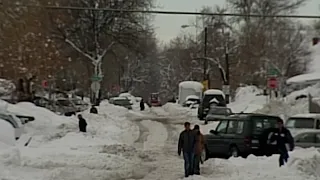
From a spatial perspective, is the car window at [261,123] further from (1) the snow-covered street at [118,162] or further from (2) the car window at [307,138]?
(1) the snow-covered street at [118,162]

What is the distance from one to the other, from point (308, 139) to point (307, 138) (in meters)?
0.05

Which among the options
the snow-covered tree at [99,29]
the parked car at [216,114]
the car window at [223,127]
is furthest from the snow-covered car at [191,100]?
the car window at [223,127]

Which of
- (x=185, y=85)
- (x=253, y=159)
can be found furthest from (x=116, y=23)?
(x=253, y=159)

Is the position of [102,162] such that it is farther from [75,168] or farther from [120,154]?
[120,154]

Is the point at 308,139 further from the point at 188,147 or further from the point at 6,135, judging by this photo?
the point at 6,135

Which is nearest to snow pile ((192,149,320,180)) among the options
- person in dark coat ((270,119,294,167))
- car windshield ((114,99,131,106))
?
person in dark coat ((270,119,294,167))

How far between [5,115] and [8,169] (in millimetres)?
12760

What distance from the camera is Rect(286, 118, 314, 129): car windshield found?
27438 millimetres

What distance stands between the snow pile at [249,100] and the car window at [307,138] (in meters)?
30.9

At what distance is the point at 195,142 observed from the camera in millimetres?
19141

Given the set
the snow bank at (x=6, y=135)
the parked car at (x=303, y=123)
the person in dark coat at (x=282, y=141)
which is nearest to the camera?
the person in dark coat at (x=282, y=141)

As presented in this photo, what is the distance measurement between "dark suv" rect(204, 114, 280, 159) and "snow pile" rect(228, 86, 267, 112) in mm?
30491

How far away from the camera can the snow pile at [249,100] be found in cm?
5788

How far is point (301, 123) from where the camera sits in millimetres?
27734
